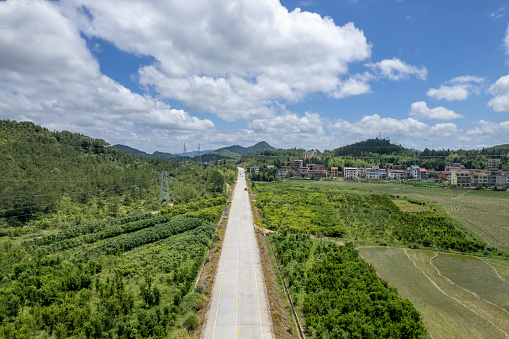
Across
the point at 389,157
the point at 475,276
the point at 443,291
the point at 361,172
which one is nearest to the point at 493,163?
the point at 389,157

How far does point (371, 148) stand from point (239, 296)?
16458 centimetres

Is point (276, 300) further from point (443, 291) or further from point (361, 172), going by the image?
point (361, 172)

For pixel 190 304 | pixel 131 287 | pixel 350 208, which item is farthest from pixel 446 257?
pixel 131 287

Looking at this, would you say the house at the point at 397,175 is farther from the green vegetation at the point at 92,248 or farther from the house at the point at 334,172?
the green vegetation at the point at 92,248

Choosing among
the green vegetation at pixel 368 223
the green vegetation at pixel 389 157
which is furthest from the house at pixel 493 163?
the green vegetation at pixel 368 223

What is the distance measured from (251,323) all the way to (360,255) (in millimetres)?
17939

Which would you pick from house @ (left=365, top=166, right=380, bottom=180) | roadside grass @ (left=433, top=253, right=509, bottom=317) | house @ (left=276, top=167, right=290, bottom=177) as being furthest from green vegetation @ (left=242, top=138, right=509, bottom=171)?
roadside grass @ (left=433, top=253, right=509, bottom=317)

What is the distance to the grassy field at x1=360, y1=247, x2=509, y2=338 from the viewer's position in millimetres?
17812

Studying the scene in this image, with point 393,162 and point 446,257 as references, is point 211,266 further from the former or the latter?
point 393,162

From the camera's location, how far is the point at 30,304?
1906 centimetres

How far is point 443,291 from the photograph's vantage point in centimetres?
2253

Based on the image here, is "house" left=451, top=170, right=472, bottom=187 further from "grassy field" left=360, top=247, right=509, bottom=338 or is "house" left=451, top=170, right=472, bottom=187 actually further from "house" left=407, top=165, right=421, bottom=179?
"grassy field" left=360, top=247, right=509, bottom=338

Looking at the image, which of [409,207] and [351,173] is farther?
[351,173]

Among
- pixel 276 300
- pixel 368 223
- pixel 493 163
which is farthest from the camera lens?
pixel 493 163
